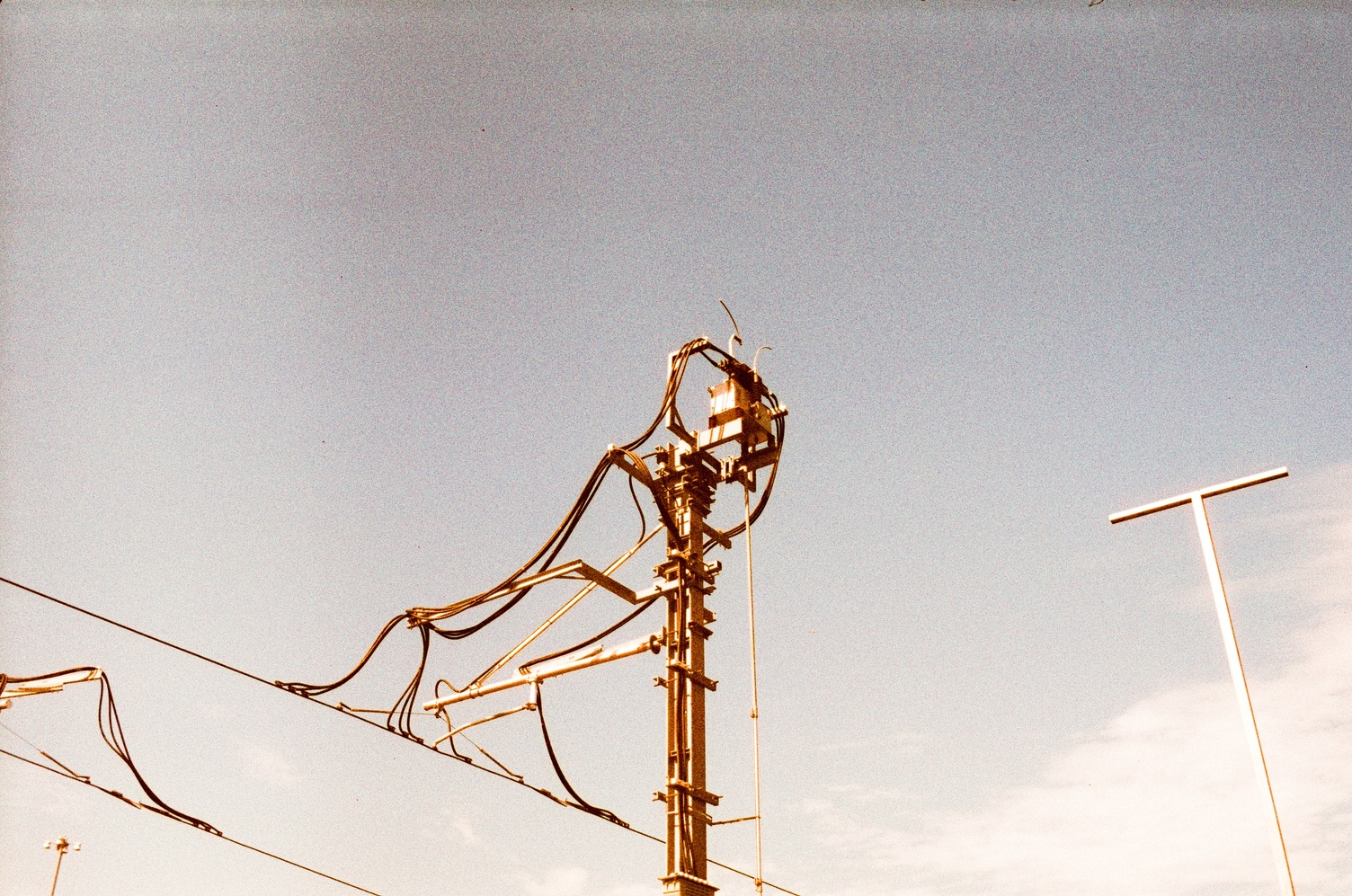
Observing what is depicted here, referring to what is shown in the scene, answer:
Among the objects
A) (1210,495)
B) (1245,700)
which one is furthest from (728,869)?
(1210,495)

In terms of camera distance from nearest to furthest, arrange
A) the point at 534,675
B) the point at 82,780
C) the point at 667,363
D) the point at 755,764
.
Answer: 1. the point at 82,780
2. the point at 755,764
3. the point at 534,675
4. the point at 667,363

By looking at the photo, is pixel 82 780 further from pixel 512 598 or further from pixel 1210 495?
pixel 1210 495

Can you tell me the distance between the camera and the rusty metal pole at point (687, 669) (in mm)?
11055

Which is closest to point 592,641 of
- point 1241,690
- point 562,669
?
point 562,669

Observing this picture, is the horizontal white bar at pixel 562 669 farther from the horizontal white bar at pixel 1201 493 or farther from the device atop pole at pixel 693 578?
the horizontal white bar at pixel 1201 493

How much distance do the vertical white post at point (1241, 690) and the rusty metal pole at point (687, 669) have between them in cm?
605

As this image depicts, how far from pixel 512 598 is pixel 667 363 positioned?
3.98 meters

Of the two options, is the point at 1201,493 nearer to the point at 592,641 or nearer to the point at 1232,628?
the point at 1232,628

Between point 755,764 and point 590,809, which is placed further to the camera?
point 590,809

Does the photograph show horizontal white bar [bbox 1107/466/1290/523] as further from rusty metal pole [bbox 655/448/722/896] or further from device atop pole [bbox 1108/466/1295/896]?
rusty metal pole [bbox 655/448/722/896]

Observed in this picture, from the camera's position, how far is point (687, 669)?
1196cm

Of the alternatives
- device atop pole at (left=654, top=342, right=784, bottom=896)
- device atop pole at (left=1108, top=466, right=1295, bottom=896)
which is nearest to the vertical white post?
device atop pole at (left=1108, top=466, right=1295, bottom=896)

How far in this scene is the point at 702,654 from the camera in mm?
12297

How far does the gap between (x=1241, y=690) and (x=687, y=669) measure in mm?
6436
